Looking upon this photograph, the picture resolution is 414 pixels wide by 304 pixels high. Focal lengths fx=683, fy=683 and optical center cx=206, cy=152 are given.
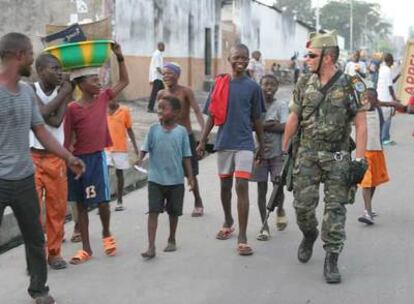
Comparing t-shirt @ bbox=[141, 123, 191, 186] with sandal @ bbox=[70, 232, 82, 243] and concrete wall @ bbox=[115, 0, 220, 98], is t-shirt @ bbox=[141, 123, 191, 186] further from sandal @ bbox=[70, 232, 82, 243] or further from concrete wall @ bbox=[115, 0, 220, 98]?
concrete wall @ bbox=[115, 0, 220, 98]

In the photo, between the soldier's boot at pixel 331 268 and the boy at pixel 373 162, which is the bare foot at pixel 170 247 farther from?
the boy at pixel 373 162

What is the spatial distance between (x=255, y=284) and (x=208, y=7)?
24.3 meters

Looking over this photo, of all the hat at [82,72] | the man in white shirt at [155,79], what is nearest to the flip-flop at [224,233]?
the hat at [82,72]

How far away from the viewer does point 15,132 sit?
4.34m

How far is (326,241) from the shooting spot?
5.31 meters

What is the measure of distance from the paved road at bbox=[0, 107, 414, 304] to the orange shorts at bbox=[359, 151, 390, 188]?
0.42 meters

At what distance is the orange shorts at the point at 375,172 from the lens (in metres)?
7.32

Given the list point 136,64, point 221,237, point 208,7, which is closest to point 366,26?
point 208,7

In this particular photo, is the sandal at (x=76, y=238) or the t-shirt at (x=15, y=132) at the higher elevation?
the t-shirt at (x=15, y=132)

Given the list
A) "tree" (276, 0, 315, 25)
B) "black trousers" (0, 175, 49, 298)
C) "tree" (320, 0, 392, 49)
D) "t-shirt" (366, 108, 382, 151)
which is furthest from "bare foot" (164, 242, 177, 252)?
"tree" (276, 0, 315, 25)

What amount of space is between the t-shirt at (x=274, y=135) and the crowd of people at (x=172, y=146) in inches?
0.4

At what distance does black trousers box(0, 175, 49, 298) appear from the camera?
173 inches

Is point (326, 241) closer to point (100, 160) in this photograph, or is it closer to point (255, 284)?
point (255, 284)

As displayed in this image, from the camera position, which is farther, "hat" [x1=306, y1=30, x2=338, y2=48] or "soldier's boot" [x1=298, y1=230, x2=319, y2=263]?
"soldier's boot" [x1=298, y1=230, x2=319, y2=263]
